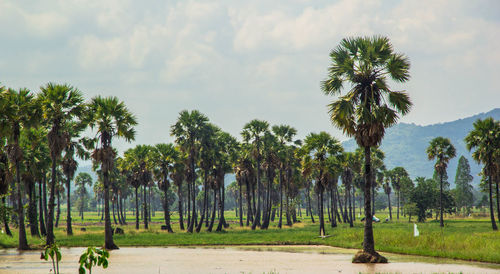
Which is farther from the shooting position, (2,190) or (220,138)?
(220,138)

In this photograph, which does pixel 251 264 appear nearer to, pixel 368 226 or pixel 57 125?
pixel 368 226

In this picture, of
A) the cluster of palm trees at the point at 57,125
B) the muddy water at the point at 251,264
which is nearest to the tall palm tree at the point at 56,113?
the cluster of palm trees at the point at 57,125

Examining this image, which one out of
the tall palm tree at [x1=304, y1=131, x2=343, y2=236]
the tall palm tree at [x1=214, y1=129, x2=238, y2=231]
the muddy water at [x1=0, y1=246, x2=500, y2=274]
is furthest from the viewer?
the tall palm tree at [x1=214, y1=129, x2=238, y2=231]

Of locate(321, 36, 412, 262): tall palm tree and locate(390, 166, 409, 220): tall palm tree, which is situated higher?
locate(321, 36, 412, 262): tall palm tree

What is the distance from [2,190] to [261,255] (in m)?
16.3

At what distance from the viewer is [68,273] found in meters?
23.0

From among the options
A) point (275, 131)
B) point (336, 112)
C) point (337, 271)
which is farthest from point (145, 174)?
point (337, 271)

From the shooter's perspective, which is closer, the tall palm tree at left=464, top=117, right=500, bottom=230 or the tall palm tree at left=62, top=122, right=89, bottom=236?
the tall palm tree at left=62, top=122, right=89, bottom=236

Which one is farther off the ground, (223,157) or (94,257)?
(223,157)

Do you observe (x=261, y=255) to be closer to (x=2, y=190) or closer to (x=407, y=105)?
(x=407, y=105)

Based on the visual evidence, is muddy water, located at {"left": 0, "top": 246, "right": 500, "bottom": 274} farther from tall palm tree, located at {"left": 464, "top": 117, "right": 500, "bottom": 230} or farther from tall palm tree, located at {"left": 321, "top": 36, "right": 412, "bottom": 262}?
tall palm tree, located at {"left": 464, "top": 117, "right": 500, "bottom": 230}

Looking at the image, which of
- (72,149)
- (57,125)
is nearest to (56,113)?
(57,125)

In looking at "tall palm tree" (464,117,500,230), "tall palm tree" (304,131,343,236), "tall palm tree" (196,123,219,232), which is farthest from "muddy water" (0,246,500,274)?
"tall palm tree" (196,123,219,232)

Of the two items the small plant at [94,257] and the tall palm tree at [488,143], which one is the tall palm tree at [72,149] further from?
the tall palm tree at [488,143]
